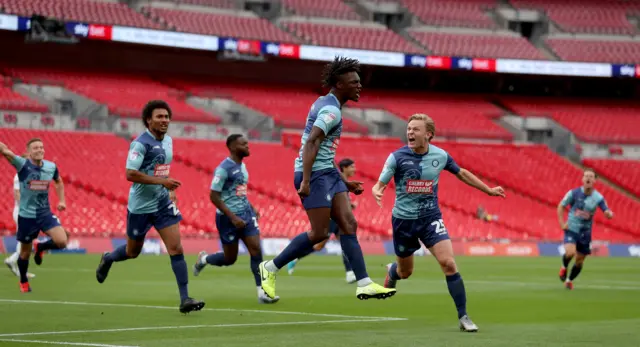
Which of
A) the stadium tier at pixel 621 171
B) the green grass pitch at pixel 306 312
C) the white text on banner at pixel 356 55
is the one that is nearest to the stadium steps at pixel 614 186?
the stadium tier at pixel 621 171

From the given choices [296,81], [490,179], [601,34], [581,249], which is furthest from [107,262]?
[601,34]

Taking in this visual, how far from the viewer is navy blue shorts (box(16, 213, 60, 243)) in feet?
57.8

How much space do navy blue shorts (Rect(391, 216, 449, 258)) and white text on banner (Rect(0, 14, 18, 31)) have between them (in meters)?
34.9

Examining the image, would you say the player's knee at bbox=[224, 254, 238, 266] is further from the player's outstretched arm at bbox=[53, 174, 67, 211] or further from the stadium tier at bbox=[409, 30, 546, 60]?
the stadium tier at bbox=[409, 30, 546, 60]

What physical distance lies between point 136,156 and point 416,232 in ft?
11.6

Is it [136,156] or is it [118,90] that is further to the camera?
[118,90]

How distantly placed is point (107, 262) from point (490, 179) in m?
34.8

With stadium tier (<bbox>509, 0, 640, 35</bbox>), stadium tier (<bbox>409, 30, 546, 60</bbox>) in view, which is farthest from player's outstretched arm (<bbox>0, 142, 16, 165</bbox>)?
stadium tier (<bbox>509, 0, 640, 35</bbox>)

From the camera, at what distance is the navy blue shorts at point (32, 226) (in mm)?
17625

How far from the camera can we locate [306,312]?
13789 millimetres

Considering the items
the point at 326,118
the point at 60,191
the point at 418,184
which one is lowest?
the point at 60,191

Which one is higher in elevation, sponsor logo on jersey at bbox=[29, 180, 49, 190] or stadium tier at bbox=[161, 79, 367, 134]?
stadium tier at bbox=[161, 79, 367, 134]

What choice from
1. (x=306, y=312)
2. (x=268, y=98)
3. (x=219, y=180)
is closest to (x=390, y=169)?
(x=306, y=312)

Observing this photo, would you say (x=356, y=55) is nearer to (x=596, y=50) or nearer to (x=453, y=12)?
(x=453, y=12)
